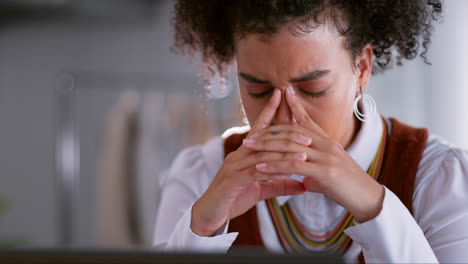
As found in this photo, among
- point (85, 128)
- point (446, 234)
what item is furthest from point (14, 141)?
point (446, 234)

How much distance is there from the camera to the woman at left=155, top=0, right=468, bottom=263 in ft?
3.07

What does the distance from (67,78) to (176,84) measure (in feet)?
2.12

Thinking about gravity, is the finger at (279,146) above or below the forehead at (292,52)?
below

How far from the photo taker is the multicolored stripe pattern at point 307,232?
1155 millimetres

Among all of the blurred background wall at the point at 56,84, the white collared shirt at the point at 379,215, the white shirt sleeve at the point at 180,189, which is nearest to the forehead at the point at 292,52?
the white collared shirt at the point at 379,215

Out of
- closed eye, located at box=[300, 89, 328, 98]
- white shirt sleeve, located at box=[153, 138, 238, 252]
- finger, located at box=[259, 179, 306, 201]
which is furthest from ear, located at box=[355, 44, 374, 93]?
white shirt sleeve, located at box=[153, 138, 238, 252]

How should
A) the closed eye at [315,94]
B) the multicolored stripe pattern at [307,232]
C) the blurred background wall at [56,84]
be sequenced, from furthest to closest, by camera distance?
the blurred background wall at [56,84] → the multicolored stripe pattern at [307,232] → the closed eye at [315,94]

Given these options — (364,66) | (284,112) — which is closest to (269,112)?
(284,112)

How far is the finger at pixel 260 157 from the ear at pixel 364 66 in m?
0.26

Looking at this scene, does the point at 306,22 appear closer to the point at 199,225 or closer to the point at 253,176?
the point at 253,176

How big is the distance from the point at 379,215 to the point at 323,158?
0.40 feet

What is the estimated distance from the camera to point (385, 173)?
115 cm

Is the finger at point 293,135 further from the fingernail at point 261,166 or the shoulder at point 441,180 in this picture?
the shoulder at point 441,180

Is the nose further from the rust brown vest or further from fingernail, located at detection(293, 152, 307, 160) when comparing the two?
the rust brown vest
